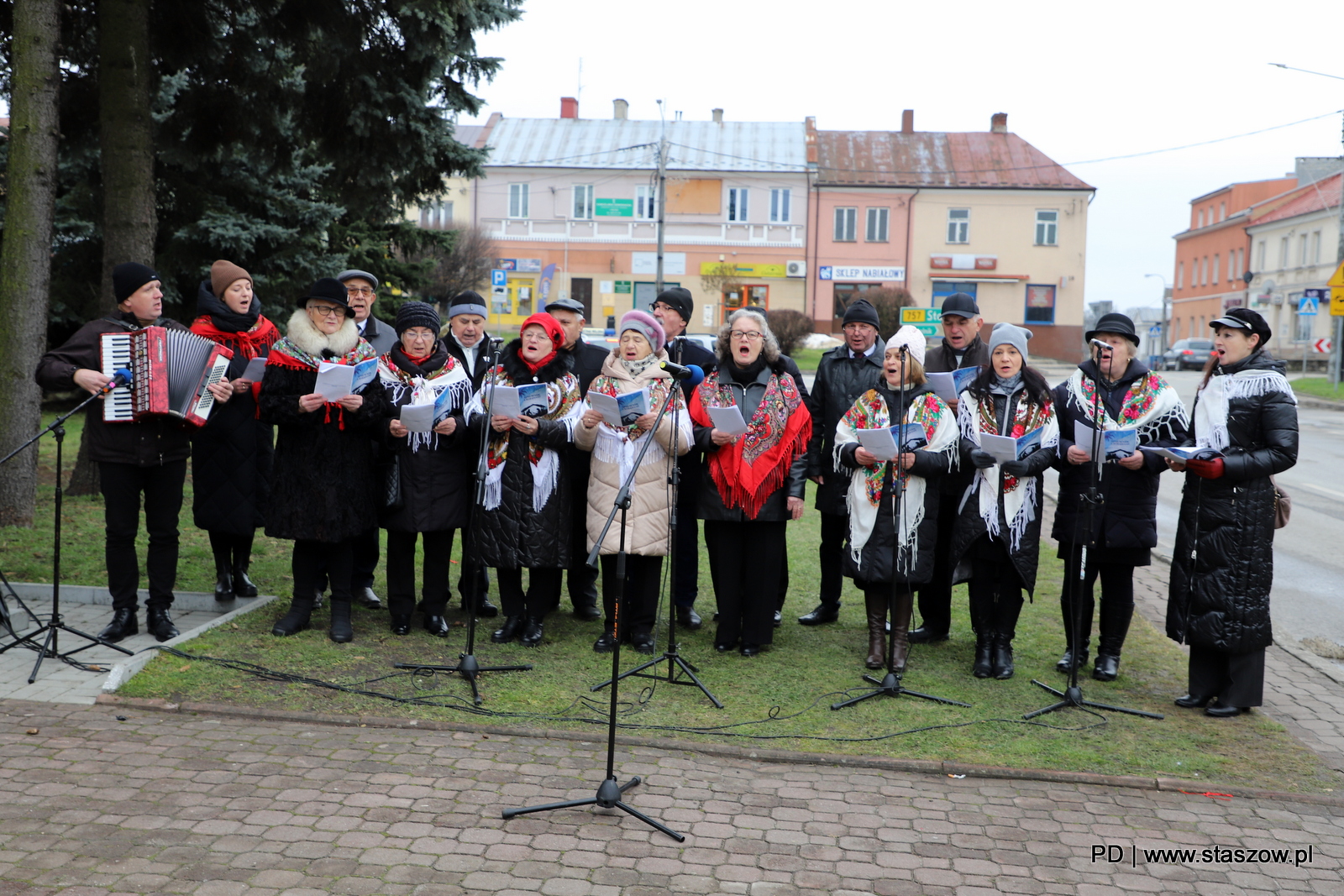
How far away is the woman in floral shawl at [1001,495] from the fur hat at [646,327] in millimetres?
1746

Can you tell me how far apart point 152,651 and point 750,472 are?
136 inches

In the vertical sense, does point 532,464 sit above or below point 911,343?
below

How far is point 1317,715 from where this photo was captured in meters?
5.81

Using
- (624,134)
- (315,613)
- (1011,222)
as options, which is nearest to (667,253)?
(624,134)

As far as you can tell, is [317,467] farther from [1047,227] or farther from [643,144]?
[1047,227]

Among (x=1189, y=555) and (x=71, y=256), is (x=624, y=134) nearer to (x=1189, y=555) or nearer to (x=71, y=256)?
(x=71, y=256)

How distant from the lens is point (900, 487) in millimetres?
5977

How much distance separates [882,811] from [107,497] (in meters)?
4.55

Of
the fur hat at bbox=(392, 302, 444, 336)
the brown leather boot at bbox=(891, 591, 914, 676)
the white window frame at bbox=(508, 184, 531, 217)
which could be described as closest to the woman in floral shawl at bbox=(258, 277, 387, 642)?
the fur hat at bbox=(392, 302, 444, 336)

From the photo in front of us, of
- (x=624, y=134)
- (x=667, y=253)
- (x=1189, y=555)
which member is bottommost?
(x=1189, y=555)

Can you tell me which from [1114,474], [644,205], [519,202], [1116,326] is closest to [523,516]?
[1114,474]

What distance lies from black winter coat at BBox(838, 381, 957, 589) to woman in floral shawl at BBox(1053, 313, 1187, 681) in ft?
2.33

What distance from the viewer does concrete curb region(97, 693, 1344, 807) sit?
467 cm

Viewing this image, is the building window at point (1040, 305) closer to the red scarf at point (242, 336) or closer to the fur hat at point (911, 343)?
the fur hat at point (911, 343)
